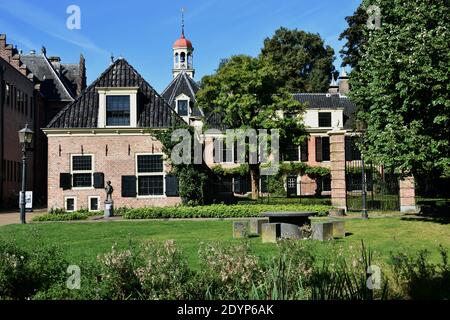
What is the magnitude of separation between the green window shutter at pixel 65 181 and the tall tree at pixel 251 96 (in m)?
8.75

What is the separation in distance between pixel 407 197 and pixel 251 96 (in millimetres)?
10456

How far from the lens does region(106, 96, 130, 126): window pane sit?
26859mm

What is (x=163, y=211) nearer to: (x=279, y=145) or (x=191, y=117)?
(x=279, y=145)

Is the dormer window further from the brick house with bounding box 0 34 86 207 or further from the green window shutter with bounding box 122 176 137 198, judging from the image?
the green window shutter with bounding box 122 176 137 198

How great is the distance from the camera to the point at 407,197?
21578 millimetres

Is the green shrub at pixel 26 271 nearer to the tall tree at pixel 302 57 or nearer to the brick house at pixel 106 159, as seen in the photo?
the brick house at pixel 106 159

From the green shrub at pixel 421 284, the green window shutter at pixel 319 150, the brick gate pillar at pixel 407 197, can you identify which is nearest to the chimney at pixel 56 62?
the green window shutter at pixel 319 150

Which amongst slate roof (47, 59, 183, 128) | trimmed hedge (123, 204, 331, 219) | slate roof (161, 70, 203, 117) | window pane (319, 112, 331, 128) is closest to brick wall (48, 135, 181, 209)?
slate roof (47, 59, 183, 128)

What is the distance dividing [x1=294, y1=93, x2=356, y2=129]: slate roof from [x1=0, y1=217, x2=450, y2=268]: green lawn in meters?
25.8

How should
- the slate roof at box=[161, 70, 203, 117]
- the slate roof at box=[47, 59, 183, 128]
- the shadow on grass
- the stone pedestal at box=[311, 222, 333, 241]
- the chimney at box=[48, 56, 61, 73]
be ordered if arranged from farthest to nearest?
the chimney at box=[48, 56, 61, 73]
the slate roof at box=[161, 70, 203, 117]
the slate roof at box=[47, 59, 183, 128]
the shadow on grass
the stone pedestal at box=[311, 222, 333, 241]

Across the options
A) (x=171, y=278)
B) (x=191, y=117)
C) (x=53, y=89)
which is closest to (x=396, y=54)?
(x=171, y=278)

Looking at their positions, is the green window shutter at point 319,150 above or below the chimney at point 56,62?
below

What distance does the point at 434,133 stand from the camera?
1630 cm

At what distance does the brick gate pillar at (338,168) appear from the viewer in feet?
71.4
